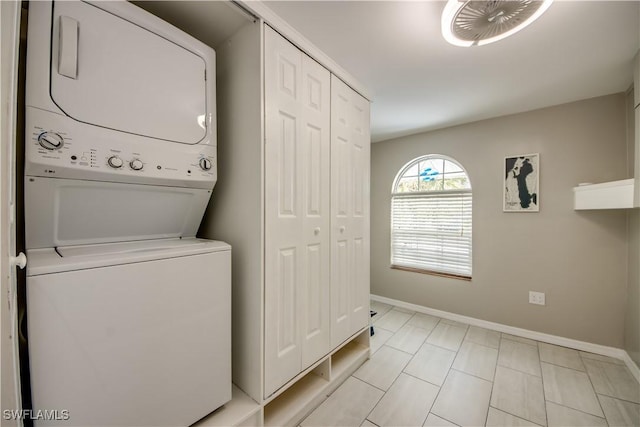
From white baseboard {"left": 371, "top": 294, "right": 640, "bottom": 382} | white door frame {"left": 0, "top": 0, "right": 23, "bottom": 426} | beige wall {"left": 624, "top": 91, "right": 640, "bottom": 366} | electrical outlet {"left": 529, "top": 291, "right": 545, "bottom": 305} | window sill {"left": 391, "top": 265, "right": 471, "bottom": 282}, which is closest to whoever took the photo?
white door frame {"left": 0, "top": 0, "right": 23, "bottom": 426}

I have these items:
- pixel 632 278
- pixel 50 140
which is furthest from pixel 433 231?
pixel 50 140

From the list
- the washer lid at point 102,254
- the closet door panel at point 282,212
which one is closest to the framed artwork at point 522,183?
the closet door panel at point 282,212

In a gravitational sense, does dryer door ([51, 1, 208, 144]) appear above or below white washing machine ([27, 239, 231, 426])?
above

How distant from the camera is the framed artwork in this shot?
94.5 inches

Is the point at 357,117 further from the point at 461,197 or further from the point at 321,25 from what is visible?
the point at 461,197

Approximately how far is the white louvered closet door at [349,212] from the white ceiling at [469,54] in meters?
0.28

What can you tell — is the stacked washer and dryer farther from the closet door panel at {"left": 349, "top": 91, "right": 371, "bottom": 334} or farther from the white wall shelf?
the white wall shelf

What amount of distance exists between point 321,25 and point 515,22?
96cm

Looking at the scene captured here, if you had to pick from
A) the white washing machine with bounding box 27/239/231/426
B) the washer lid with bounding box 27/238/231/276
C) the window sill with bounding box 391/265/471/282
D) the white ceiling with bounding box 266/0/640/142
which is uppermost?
the white ceiling with bounding box 266/0/640/142

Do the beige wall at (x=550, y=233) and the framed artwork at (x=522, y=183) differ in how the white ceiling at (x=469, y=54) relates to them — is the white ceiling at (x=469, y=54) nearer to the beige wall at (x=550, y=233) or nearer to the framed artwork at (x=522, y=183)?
the beige wall at (x=550, y=233)

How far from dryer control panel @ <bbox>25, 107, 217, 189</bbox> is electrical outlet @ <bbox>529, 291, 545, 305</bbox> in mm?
3077

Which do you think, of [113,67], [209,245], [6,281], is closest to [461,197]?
[209,245]

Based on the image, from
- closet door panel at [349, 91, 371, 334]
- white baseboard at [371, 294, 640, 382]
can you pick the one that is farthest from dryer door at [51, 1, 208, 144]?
white baseboard at [371, 294, 640, 382]

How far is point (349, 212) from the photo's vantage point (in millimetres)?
1851
